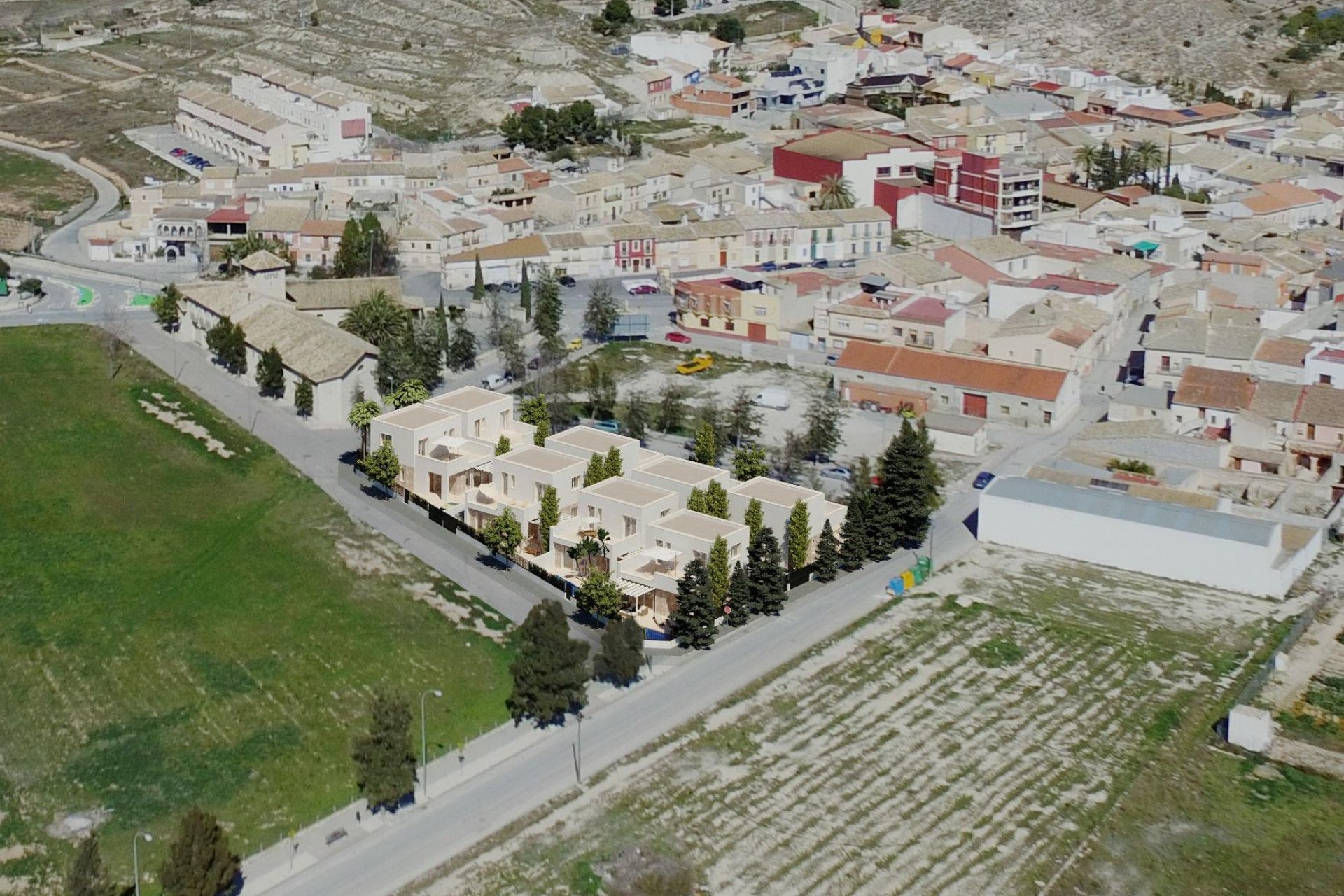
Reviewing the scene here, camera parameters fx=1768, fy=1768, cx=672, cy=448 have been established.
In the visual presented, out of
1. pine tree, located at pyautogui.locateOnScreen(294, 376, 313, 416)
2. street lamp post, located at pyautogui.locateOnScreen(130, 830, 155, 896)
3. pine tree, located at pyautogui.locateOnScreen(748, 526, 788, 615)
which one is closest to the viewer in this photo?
street lamp post, located at pyautogui.locateOnScreen(130, 830, 155, 896)

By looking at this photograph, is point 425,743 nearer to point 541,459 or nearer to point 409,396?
point 541,459

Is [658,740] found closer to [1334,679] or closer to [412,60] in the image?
[1334,679]

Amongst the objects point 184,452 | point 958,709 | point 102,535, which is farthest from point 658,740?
point 184,452

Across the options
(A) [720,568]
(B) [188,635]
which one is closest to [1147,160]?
(A) [720,568]

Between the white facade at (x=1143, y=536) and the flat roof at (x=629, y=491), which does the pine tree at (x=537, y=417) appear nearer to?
the flat roof at (x=629, y=491)

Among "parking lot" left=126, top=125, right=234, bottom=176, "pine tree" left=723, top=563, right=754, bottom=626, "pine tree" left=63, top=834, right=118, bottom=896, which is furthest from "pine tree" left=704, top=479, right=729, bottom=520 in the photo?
"parking lot" left=126, top=125, right=234, bottom=176

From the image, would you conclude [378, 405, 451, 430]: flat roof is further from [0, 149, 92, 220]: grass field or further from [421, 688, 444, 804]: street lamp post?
[0, 149, 92, 220]: grass field
